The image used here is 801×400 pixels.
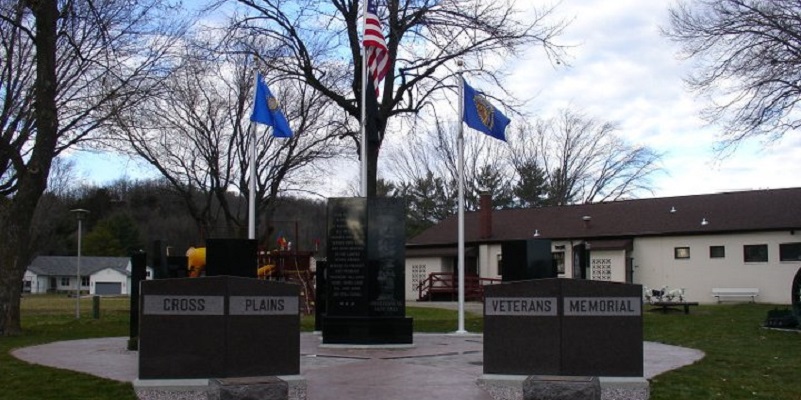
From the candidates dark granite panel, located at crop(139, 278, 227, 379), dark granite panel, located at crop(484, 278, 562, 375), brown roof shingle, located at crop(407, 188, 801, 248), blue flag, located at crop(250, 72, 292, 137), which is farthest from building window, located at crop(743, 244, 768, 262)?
dark granite panel, located at crop(139, 278, 227, 379)

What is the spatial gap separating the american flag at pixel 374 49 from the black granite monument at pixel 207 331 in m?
8.48

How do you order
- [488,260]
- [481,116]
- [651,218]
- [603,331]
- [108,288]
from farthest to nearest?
[108,288] → [488,260] → [651,218] → [481,116] → [603,331]

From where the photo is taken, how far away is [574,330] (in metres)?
8.81

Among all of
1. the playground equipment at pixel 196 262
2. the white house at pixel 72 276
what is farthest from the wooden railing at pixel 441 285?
the white house at pixel 72 276

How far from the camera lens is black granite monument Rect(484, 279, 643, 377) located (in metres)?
8.77

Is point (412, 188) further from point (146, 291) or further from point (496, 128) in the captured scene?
point (146, 291)

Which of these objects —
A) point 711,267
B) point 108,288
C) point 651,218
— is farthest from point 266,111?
point 108,288

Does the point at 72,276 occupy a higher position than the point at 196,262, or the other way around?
the point at 196,262

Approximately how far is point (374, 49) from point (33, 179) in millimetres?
8743

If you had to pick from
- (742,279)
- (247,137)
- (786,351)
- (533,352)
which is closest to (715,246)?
(742,279)

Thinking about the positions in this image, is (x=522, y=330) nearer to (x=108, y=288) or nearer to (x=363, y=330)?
(x=363, y=330)

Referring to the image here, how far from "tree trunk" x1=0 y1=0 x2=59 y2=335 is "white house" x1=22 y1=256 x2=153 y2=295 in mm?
87690

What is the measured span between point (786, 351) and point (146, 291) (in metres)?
11.7

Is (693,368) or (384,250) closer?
(693,368)
